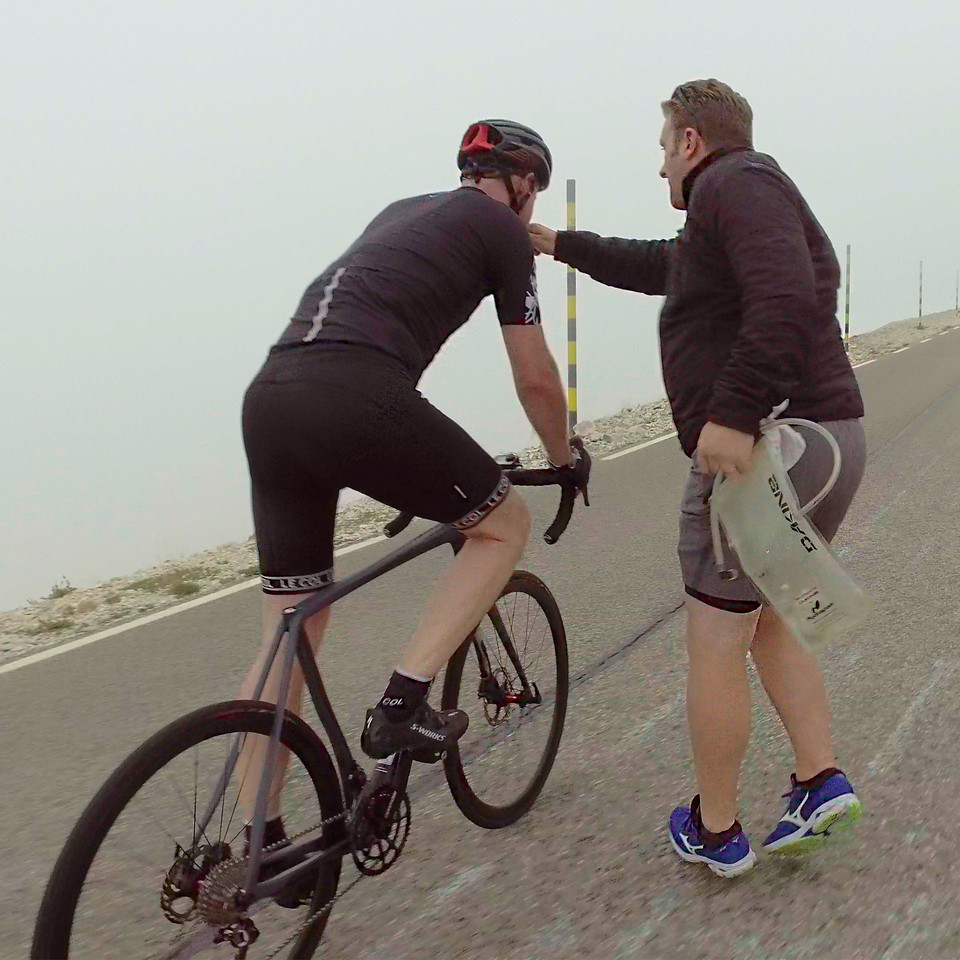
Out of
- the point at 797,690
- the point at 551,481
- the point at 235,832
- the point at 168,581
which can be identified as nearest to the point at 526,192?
the point at 551,481

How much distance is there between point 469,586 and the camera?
265 cm

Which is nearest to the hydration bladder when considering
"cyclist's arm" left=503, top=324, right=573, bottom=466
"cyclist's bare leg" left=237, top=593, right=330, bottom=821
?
"cyclist's arm" left=503, top=324, right=573, bottom=466

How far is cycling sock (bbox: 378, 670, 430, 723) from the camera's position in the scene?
2549 millimetres

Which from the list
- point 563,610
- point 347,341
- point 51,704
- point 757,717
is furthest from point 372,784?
point 563,610

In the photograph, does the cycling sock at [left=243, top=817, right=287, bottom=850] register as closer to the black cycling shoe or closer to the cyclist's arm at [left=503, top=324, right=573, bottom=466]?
the black cycling shoe

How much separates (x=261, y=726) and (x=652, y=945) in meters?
1.14

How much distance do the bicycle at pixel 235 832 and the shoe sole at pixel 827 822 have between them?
0.96 m

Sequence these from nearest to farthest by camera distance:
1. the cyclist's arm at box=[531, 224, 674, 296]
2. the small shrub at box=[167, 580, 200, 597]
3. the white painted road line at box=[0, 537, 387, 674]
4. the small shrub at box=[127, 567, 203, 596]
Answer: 1. the cyclist's arm at box=[531, 224, 674, 296]
2. the white painted road line at box=[0, 537, 387, 674]
3. the small shrub at box=[167, 580, 200, 597]
4. the small shrub at box=[127, 567, 203, 596]

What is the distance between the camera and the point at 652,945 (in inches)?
104

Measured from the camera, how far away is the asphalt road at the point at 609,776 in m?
2.73

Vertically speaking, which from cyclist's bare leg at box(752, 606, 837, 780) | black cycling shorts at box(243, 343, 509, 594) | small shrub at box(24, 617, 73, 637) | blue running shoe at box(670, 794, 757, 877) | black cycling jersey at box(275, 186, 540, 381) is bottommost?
blue running shoe at box(670, 794, 757, 877)

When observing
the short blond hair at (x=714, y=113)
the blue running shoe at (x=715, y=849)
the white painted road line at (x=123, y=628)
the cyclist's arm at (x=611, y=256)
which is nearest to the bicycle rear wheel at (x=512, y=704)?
the blue running shoe at (x=715, y=849)

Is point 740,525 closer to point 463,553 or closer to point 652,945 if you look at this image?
point 463,553

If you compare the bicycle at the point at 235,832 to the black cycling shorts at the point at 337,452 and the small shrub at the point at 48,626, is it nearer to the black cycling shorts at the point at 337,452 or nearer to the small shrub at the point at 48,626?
the black cycling shorts at the point at 337,452
